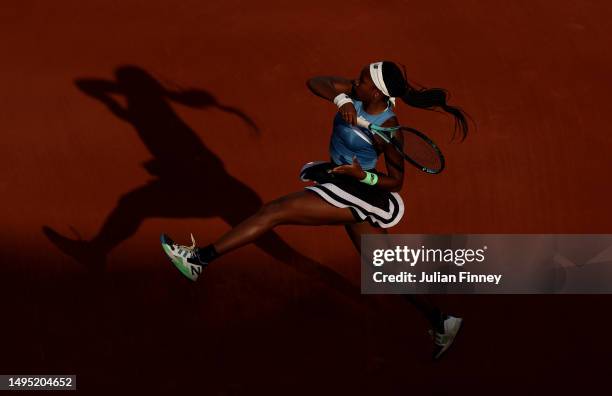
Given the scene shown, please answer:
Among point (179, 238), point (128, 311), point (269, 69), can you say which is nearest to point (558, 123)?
point (269, 69)

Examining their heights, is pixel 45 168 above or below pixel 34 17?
below

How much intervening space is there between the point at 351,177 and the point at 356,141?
377mm

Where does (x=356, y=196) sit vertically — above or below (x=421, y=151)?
below

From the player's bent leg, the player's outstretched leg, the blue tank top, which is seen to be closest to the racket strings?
the blue tank top

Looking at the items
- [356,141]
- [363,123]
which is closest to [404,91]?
[363,123]

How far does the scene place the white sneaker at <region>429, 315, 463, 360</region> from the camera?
1142 cm

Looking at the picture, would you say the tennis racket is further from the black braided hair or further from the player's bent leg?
the player's bent leg

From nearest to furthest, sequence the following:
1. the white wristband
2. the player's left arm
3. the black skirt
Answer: the white wristband → the player's left arm → the black skirt

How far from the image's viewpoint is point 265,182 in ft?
43.3

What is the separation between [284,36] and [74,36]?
2.74 meters

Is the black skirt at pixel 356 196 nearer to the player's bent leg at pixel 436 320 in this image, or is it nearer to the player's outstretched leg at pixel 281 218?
the player's outstretched leg at pixel 281 218

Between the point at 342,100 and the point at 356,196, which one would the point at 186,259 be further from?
the point at 342,100

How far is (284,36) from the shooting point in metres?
15.0

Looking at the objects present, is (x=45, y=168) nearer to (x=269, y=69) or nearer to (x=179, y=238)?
(x=179, y=238)
